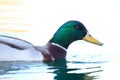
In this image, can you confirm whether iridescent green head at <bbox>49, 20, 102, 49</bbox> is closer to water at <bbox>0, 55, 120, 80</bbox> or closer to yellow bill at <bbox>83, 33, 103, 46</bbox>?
yellow bill at <bbox>83, 33, 103, 46</bbox>

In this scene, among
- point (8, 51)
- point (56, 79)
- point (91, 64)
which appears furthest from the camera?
point (91, 64)

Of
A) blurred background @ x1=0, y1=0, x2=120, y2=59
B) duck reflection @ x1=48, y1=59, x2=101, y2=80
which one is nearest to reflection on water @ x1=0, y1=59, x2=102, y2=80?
duck reflection @ x1=48, y1=59, x2=101, y2=80

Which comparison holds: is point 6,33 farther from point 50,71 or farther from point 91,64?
point 91,64

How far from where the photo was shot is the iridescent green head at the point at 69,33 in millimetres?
3025

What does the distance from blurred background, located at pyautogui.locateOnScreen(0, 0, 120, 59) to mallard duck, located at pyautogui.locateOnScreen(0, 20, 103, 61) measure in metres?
0.04

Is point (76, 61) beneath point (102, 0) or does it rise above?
beneath

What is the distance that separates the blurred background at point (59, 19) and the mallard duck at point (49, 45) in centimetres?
4

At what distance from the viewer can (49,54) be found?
2.99 metres

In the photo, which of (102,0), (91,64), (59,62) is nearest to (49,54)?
(59,62)

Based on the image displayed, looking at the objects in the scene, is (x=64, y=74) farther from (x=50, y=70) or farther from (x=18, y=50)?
(x=18, y=50)

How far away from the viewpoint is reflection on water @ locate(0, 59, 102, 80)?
8.46ft

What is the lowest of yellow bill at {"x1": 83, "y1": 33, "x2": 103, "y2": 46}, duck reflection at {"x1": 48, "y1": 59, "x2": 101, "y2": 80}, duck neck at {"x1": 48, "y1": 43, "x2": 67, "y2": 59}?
duck reflection at {"x1": 48, "y1": 59, "x2": 101, "y2": 80}

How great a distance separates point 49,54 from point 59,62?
83mm

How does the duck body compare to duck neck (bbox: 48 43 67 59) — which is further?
duck neck (bbox: 48 43 67 59)
